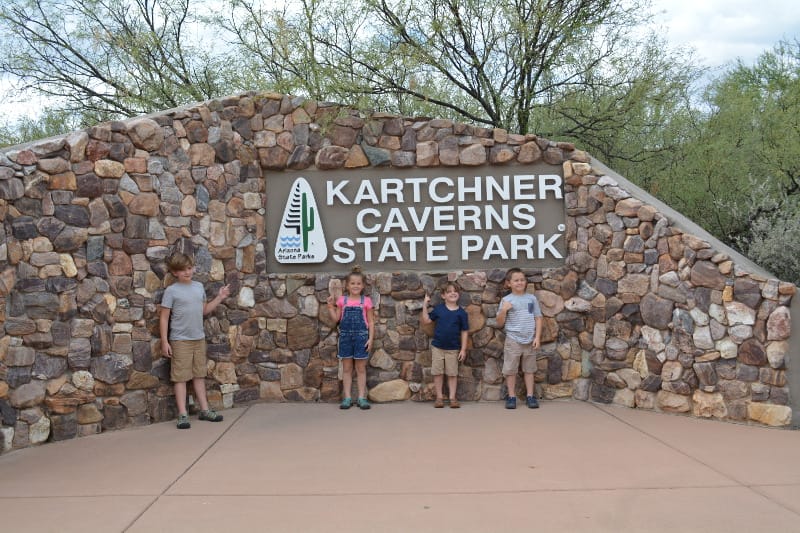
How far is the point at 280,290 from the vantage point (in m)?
8.16

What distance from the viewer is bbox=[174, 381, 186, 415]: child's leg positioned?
7152mm

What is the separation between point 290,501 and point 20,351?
9.50 ft

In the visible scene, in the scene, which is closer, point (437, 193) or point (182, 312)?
point (182, 312)

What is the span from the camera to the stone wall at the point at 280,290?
6.59m

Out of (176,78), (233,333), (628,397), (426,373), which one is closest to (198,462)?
(233,333)

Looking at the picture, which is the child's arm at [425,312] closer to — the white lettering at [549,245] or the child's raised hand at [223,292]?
the white lettering at [549,245]

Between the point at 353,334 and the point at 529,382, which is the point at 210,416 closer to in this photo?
the point at 353,334

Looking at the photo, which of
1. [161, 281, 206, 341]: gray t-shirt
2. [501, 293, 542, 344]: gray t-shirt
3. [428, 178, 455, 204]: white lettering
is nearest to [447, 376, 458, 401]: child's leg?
[501, 293, 542, 344]: gray t-shirt

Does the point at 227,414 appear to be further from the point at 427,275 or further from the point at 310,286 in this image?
the point at 427,275

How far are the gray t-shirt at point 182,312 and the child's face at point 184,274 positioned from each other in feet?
0.18

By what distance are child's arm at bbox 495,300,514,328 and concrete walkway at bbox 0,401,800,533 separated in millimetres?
1008

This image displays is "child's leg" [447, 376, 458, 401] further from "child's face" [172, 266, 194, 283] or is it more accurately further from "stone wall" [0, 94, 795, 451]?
"child's face" [172, 266, 194, 283]

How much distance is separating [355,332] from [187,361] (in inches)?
67.0

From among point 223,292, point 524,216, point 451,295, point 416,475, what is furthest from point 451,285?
point 416,475
